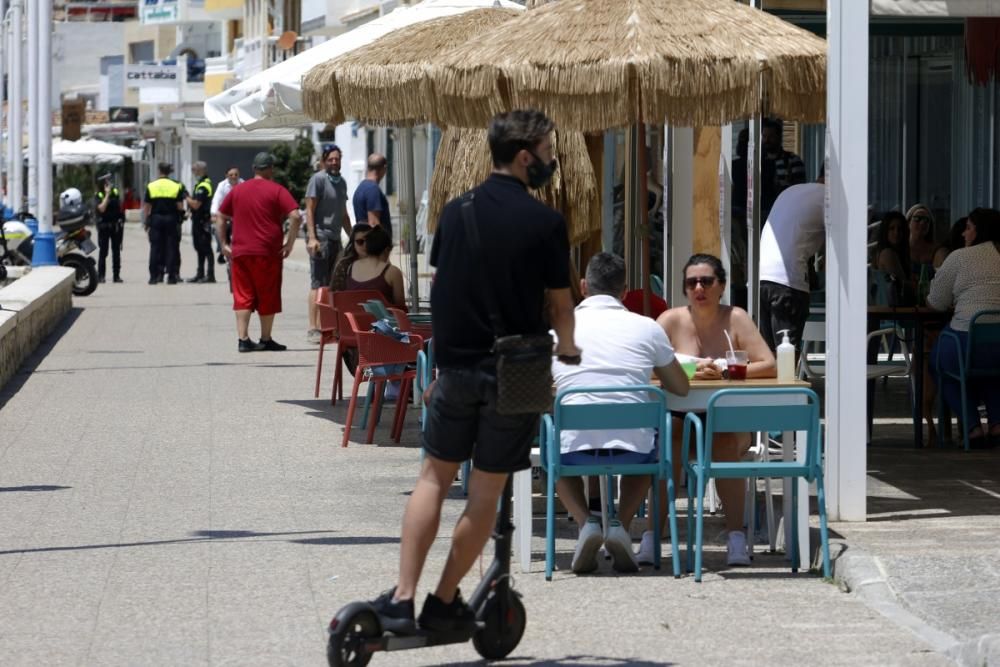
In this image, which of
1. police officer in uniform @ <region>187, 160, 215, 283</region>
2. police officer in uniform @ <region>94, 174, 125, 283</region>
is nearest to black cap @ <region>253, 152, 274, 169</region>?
police officer in uniform @ <region>187, 160, 215, 283</region>

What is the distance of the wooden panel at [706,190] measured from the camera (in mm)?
12875

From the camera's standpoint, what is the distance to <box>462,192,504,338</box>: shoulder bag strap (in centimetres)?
620

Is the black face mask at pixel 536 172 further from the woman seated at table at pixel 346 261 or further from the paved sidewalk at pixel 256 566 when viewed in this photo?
the woman seated at table at pixel 346 261

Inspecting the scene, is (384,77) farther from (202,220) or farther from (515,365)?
(202,220)

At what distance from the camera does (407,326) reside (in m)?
12.2

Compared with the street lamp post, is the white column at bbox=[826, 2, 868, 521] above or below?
below

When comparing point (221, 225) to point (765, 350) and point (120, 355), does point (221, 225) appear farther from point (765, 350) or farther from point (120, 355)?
point (765, 350)

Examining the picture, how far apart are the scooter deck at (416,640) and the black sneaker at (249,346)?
1249 centimetres

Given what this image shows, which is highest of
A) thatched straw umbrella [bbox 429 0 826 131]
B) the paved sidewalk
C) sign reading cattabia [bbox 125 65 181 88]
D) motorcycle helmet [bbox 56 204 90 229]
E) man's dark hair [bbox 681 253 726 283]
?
sign reading cattabia [bbox 125 65 181 88]

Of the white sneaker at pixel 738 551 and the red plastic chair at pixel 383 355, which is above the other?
the red plastic chair at pixel 383 355

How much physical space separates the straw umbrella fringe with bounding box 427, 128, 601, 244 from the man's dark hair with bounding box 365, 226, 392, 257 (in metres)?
0.54

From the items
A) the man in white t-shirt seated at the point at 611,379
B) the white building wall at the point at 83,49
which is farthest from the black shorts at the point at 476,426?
the white building wall at the point at 83,49

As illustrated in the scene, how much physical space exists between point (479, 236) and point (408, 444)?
6.08m

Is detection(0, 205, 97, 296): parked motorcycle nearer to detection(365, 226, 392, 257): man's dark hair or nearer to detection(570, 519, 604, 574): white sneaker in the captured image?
detection(365, 226, 392, 257): man's dark hair
